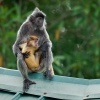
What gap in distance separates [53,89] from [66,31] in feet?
27.1

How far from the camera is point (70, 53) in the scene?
16.0 meters

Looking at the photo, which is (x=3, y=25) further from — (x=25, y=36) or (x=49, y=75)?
(x=49, y=75)

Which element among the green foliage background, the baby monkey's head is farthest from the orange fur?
the green foliage background

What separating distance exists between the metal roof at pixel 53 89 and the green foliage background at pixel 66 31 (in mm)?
5886

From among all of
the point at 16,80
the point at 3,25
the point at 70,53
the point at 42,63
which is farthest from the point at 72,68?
the point at 16,80

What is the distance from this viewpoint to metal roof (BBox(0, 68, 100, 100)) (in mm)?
7973

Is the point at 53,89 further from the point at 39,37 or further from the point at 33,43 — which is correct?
the point at 39,37

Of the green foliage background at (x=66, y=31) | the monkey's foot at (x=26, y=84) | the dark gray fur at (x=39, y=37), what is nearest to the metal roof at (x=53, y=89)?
the monkey's foot at (x=26, y=84)

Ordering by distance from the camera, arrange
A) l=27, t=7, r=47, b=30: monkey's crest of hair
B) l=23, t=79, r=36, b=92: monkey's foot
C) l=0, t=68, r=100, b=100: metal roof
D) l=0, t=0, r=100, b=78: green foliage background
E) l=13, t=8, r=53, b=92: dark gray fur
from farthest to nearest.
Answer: l=0, t=0, r=100, b=78: green foliage background < l=27, t=7, r=47, b=30: monkey's crest of hair < l=13, t=8, r=53, b=92: dark gray fur < l=23, t=79, r=36, b=92: monkey's foot < l=0, t=68, r=100, b=100: metal roof

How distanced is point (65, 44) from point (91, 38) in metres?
0.85

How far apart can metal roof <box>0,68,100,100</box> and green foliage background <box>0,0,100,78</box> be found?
5.89 metres

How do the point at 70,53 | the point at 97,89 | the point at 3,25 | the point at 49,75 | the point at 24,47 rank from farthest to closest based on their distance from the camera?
the point at 70,53
the point at 3,25
the point at 24,47
the point at 49,75
the point at 97,89

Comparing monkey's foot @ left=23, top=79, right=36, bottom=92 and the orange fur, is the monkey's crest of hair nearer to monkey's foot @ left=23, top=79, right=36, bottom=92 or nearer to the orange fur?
the orange fur

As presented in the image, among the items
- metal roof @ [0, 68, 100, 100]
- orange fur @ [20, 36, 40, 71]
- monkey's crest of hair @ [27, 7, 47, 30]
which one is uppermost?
monkey's crest of hair @ [27, 7, 47, 30]
